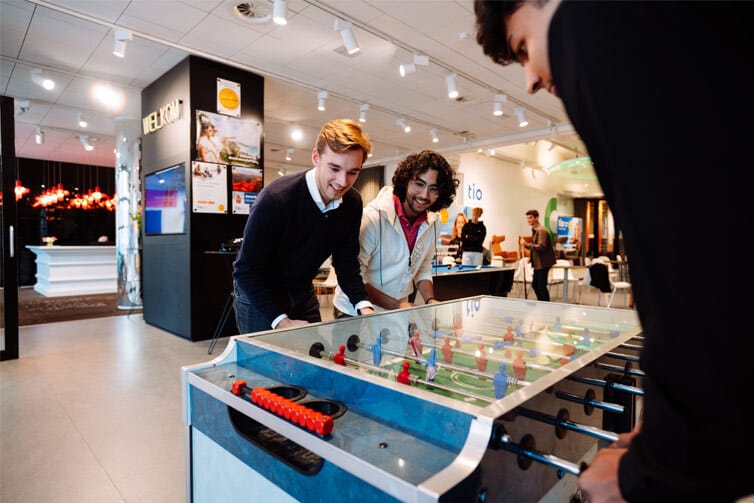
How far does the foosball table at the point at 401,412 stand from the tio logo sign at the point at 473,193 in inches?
369

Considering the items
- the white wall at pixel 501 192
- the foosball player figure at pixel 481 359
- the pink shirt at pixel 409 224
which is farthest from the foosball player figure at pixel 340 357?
the white wall at pixel 501 192

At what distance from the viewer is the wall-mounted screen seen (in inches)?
190

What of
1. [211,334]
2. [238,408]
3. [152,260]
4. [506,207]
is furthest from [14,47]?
[506,207]

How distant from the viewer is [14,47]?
4625mm

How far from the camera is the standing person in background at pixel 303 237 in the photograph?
1.74 metres

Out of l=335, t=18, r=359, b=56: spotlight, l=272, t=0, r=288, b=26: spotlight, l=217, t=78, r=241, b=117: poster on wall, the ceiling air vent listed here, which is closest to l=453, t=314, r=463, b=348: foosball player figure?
l=272, t=0, r=288, b=26: spotlight

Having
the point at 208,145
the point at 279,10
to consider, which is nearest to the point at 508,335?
the point at 279,10

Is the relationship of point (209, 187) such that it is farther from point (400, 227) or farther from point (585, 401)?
point (585, 401)

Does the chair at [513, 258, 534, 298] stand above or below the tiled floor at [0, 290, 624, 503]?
above

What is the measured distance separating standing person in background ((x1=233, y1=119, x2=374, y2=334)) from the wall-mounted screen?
3.29 metres

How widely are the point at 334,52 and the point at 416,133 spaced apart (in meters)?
3.83

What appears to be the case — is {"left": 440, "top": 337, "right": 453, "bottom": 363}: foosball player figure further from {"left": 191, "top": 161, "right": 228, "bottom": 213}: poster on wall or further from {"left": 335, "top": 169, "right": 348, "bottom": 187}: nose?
{"left": 191, "top": 161, "right": 228, "bottom": 213}: poster on wall

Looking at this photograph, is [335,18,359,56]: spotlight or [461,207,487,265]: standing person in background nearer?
[335,18,359,56]: spotlight

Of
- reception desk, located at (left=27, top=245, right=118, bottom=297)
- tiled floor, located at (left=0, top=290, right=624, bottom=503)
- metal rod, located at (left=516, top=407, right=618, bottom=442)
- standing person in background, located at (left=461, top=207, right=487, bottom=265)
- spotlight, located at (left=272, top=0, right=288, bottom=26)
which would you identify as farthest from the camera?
reception desk, located at (left=27, top=245, right=118, bottom=297)
